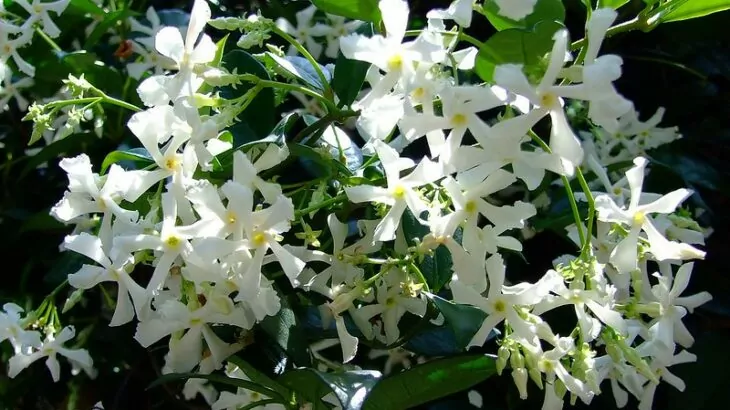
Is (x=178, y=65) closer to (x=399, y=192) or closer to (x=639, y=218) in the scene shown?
(x=399, y=192)

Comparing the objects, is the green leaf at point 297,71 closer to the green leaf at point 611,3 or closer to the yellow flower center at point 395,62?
the yellow flower center at point 395,62

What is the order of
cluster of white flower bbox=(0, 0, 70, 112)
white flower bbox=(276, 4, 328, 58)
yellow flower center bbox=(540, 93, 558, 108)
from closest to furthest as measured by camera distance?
yellow flower center bbox=(540, 93, 558, 108)
cluster of white flower bbox=(0, 0, 70, 112)
white flower bbox=(276, 4, 328, 58)

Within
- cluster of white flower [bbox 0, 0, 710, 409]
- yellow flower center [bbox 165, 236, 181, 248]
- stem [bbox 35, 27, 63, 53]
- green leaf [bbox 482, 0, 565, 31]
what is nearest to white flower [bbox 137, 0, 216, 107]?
cluster of white flower [bbox 0, 0, 710, 409]

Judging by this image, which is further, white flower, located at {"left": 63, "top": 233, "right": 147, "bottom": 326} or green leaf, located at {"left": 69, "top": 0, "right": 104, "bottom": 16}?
green leaf, located at {"left": 69, "top": 0, "right": 104, "bottom": 16}

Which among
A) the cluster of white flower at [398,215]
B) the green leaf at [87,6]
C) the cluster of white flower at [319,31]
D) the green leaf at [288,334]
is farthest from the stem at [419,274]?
the green leaf at [87,6]

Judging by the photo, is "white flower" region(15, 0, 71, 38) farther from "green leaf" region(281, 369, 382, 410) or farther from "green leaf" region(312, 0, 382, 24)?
"green leaf" region(281, 369, 382, 410)

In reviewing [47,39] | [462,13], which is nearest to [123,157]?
[462,13]
